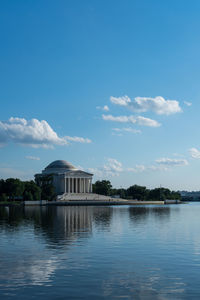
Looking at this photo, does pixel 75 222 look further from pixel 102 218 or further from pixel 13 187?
pixel 13 187

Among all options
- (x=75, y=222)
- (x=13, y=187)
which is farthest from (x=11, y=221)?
(x=13, y=187)

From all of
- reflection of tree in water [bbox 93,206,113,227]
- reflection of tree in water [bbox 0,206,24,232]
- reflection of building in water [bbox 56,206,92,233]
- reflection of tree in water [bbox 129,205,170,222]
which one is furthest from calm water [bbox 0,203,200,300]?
reflection of tree in water [bbox 129,205,170,222]

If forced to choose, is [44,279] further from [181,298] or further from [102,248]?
[102,248]

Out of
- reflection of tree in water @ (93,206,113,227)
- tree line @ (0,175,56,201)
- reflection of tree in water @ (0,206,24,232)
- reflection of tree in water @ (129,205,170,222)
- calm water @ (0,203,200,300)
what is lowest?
calm water @ (0,203,200,300)

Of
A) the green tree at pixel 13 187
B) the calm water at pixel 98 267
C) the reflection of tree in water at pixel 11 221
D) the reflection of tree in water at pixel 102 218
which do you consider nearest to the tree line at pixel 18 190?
the green tree at pixel 13 187

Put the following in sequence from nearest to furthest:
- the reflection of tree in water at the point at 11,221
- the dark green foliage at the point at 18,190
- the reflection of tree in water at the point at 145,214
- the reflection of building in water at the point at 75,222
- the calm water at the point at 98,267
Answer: the calm water at the point at 98,267
the reflection of building in water at the point at 75,222
the reflection of tree in water at the point at 11,221
the reflection of tree in water at the point at 145,214
the dark green foliage at the point at 18,190

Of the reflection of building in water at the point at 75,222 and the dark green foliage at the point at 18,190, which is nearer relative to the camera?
the reflection of building in water at the point at 75,222

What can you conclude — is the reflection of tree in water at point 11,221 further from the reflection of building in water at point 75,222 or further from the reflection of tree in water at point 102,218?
the reflection of tree in water at point 102,218

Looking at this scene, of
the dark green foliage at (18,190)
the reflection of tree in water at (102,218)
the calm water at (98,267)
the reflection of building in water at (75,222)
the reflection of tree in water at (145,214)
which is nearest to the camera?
the calm water at (98,267)

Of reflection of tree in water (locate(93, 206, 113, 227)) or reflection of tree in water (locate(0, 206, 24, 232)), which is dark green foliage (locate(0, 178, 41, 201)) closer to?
reflection of tree in water (locate(93, 206, 113, 227))

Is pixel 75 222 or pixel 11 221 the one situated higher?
pixel 11 221

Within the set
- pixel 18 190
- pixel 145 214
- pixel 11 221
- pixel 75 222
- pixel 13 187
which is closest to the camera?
pixel 75 222

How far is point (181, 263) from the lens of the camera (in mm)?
25281

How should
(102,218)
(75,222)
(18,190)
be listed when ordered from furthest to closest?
(18,190), (102,218), (75,222)
